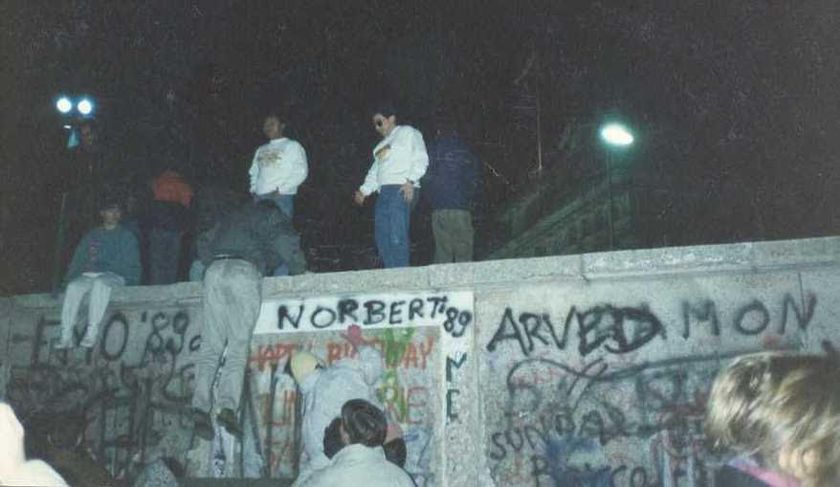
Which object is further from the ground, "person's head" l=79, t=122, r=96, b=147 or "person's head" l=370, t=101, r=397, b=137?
"person's head" l=79, t=122, r=96, b=147

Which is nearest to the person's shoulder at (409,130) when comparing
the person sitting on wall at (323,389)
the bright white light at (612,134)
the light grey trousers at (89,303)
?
the person sitting on wall at (323,389)

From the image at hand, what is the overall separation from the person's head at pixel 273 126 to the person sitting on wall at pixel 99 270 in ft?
6.14

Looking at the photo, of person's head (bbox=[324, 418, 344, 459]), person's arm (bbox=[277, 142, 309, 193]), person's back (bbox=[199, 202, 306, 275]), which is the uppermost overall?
person's arm (bbox=[277, 142, 309, 193])

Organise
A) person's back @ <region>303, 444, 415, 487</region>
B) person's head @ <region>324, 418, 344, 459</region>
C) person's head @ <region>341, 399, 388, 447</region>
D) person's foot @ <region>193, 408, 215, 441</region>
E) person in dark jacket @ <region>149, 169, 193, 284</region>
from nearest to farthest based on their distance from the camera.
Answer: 1. person's back @ <region>303, 444, 415, 487</region>
2. person's head @ <region>341, 399, 388, 447</region>
3. person's head @ <region>324, 418, 344, 459</region>
4. person's foot @ <region>193, 408, 215, 441</region>
5. person in dark jacket @ <region>149, 169, 193, 284</region>

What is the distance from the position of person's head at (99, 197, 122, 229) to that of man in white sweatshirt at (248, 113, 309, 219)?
1.60 m

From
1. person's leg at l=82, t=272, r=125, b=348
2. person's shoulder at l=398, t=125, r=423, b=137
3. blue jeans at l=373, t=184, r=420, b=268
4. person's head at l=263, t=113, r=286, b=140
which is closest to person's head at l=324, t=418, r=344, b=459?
blue jeans at l=373, t=184, r=420, b=268

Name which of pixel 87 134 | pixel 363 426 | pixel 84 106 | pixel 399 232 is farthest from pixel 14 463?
pixel 84 106

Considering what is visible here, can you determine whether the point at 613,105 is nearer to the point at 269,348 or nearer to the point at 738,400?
the point at 269,348

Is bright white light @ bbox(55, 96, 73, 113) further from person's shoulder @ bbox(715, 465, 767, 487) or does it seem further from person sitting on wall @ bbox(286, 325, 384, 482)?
person's shoulder @ bbox(715, 465, 767, 487)

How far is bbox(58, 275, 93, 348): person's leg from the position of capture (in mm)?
7518

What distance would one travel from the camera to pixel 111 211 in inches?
318

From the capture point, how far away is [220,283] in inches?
257

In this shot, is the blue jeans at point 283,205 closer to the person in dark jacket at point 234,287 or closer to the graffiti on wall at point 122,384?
the person in dark jacket at point 234,287

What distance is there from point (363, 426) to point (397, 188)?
143 inches
